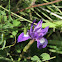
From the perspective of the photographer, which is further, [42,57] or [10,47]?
[10,47]

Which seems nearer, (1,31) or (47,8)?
(1,31)

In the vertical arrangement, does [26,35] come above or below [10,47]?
above

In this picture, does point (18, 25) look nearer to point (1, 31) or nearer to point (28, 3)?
point (1, 31)

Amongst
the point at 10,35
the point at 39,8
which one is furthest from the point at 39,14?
the point at 10,35

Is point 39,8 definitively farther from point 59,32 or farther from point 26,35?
point 26,35

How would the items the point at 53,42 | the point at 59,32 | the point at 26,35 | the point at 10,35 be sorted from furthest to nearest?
the point at 59,32 < the point at 53,42 < the point at 10,35 < the point at 26,35

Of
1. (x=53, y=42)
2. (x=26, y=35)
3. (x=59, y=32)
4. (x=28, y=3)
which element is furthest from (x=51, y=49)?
(x=28, y=3)

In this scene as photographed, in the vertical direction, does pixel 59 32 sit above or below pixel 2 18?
below

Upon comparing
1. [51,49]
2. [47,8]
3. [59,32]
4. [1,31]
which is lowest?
[51,49]

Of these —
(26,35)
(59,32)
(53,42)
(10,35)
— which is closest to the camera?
(26,35)
